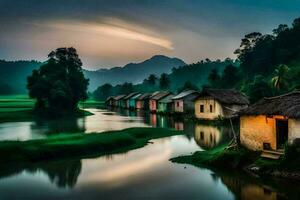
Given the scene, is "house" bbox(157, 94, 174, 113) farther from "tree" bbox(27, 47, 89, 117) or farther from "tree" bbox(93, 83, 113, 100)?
"tree" bbox(93, 83, 113, 100)

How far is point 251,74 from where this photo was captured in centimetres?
10025

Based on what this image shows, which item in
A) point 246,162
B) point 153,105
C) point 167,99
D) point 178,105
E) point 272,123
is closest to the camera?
point 272,123

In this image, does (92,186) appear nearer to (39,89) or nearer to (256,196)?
(256,196)

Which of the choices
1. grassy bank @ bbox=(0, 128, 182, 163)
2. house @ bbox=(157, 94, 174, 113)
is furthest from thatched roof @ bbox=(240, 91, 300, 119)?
house @ bbox=(157, 94, 174, 113)

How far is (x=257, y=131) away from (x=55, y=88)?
5362 cm

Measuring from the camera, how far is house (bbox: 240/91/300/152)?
2017 cm

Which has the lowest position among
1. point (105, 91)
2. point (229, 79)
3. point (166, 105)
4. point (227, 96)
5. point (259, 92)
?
point (166, 105)

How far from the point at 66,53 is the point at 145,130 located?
5385cm

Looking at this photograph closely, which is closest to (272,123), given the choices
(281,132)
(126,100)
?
(281,132)

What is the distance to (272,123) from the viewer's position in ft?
70.8

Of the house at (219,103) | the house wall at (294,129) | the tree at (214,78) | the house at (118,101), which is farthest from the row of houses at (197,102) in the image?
the tree at (214,78)

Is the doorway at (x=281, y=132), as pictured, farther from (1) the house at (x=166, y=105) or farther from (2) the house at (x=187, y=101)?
(1) the house at (x=166, y=105)

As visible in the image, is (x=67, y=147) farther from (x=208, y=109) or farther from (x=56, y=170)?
(x=208, y=109)

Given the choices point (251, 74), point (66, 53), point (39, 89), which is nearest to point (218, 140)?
point (39, 89)
